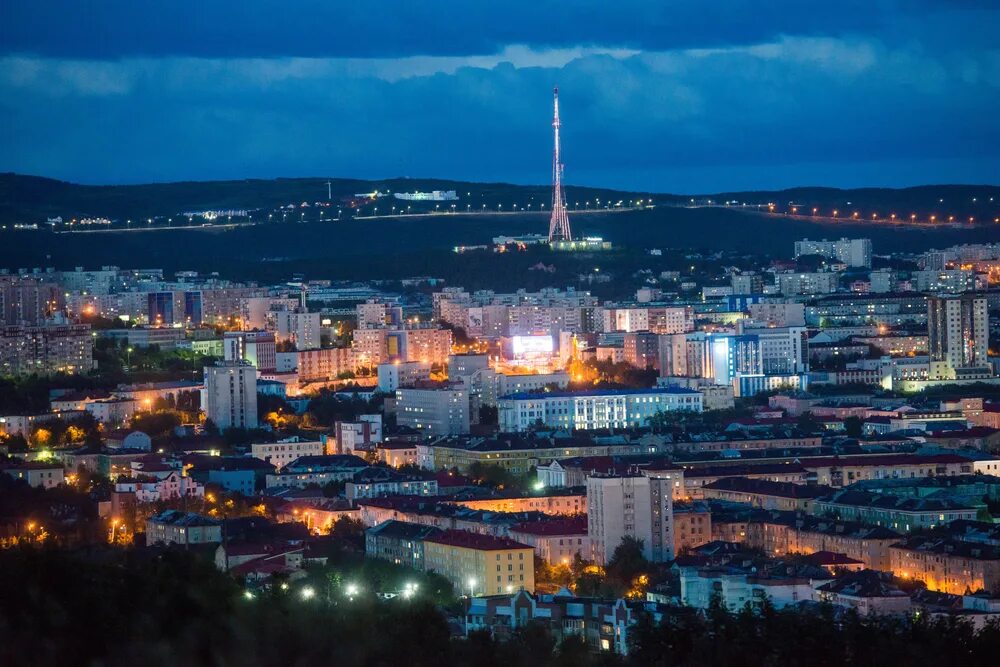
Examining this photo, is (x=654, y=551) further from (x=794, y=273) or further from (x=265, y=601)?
(x=794, y=273)

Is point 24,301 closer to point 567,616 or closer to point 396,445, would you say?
point 396,445

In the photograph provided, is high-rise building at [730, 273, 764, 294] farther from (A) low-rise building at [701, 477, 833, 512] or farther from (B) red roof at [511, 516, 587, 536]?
(B) red roof at [511, 516, 587, 536]

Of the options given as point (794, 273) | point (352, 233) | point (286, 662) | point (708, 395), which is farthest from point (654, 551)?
point (352, 233)

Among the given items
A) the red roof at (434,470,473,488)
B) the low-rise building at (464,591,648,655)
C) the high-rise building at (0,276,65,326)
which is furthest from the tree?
the high-rise building at (0,276,65,326)

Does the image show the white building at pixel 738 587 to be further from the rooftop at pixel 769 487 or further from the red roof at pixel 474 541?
the rooftop at pixel 769 487

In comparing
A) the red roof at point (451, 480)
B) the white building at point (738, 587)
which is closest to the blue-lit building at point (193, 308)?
the red roof at point (451, 480)

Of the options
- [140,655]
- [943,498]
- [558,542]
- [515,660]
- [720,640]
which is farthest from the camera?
[943,498]

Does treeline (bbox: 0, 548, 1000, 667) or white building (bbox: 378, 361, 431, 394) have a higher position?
white building (bbox: 378, 361, 431, 394)
